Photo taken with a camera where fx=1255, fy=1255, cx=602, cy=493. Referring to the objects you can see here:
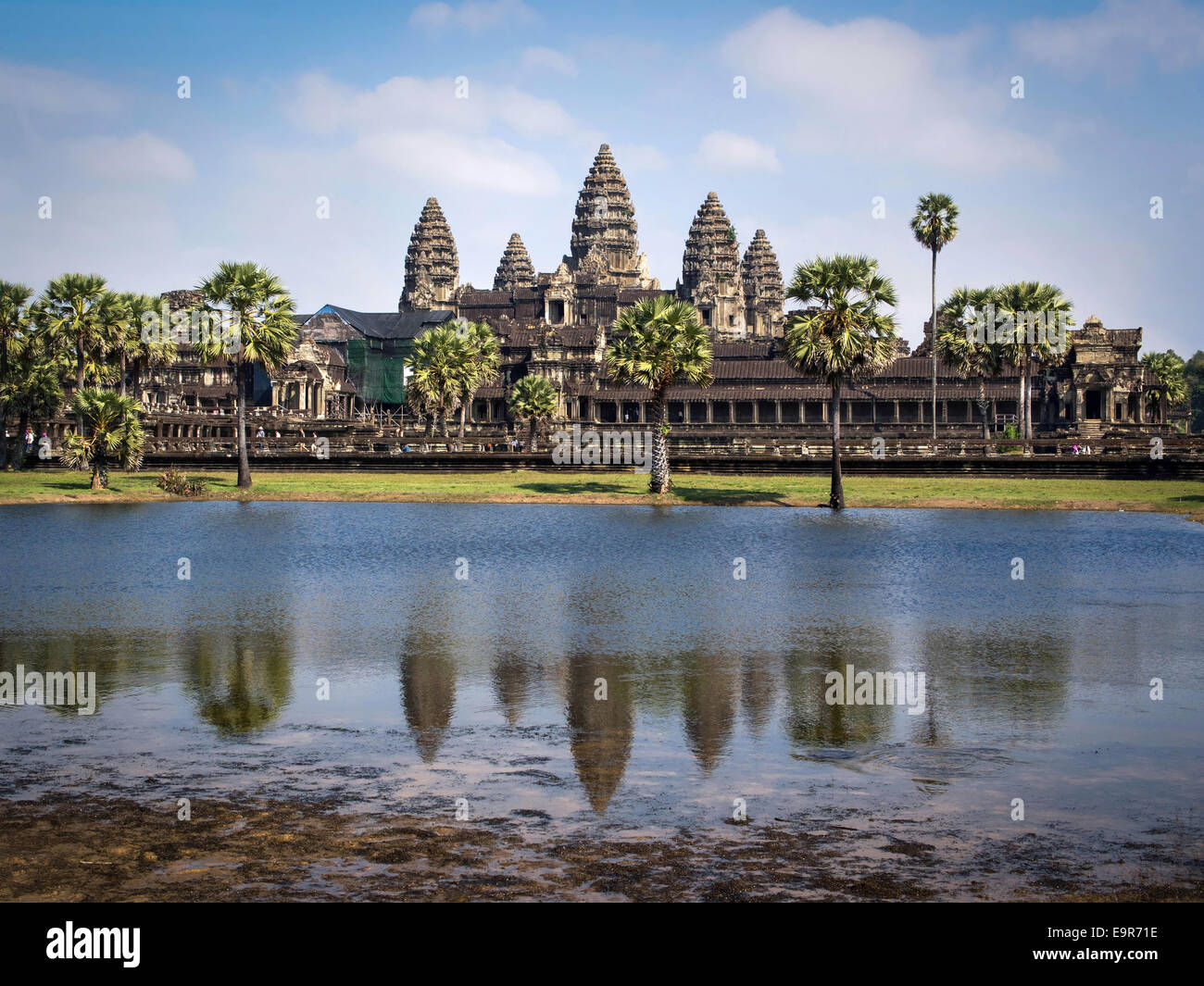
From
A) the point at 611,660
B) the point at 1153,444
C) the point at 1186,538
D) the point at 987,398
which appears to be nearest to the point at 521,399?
the point at 987,398

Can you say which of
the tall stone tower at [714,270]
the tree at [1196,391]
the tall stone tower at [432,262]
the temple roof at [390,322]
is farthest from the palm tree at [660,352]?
the tree at [1196,391]

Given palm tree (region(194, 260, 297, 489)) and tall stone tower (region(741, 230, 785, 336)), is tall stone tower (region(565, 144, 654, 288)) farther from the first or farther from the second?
palm tree (region(194, 260, 297, 489))

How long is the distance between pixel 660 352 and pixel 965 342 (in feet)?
112

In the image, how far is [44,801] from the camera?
Answer: 1188cm

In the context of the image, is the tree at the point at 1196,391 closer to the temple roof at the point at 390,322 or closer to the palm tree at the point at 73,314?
the temple roof at the point at 390,322

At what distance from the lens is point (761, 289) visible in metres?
192

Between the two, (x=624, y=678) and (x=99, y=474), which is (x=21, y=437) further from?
(x=624, y=678)

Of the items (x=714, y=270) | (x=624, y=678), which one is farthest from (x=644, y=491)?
(x=714, y=270)

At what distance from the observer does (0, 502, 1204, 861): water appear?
41.0ft

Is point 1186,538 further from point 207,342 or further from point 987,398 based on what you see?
point 987,398

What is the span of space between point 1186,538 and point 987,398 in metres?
69.4

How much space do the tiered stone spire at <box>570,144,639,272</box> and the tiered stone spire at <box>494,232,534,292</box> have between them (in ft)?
39.7

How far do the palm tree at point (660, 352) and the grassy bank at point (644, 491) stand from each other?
2.33m

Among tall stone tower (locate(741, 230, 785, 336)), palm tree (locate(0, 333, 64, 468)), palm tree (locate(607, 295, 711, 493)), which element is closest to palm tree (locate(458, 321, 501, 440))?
palm tree (locate(0, 333, 64, 468))
